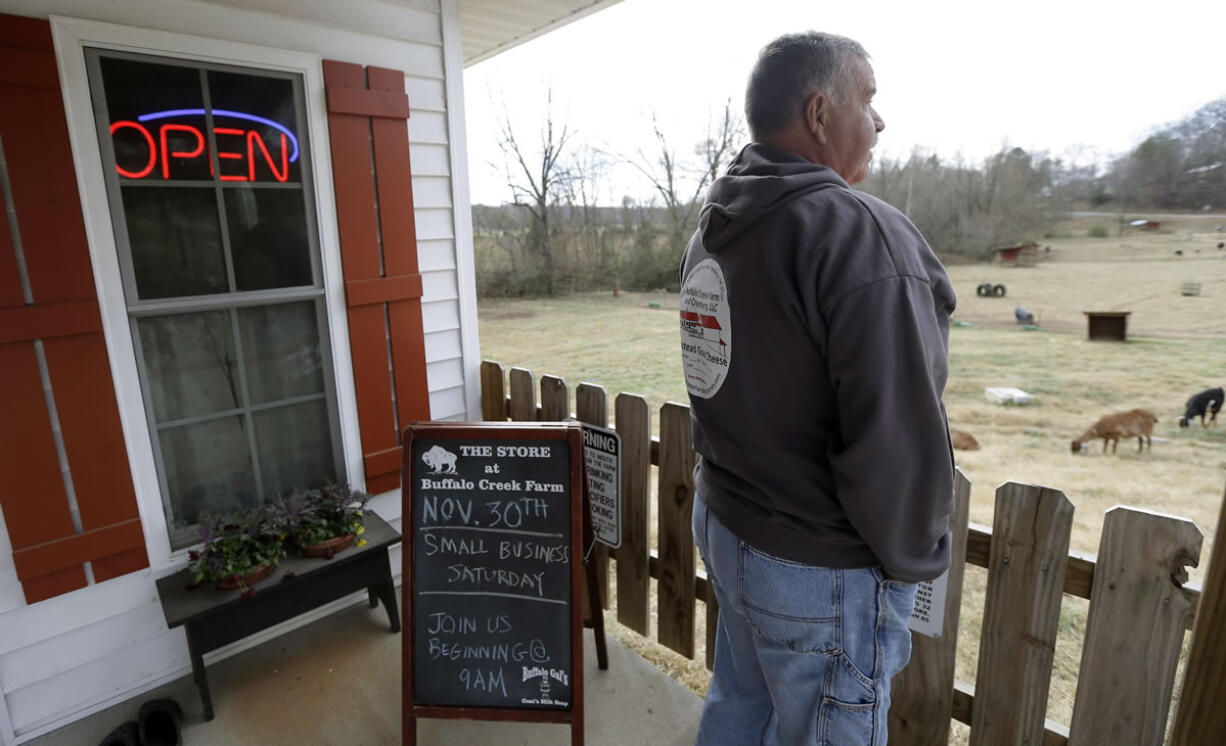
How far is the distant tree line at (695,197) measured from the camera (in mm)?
6574

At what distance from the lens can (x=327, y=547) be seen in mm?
2309

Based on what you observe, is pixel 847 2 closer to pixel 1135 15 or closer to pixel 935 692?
pixel 1135 15

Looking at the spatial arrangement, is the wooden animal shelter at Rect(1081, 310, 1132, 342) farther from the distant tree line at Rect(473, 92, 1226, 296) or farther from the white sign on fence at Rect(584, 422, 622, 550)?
the white sign on fence at Rect(584, 422, 622, 550)

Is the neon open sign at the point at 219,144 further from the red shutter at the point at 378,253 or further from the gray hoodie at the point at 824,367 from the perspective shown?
the gray hoodie at the point at 824,367

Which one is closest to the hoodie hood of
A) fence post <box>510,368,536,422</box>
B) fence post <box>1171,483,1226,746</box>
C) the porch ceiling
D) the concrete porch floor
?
fence post <box>1171,483,1226,746</box>

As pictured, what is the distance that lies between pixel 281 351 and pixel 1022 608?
2.62 metres

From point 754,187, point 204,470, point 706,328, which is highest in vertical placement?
point 754,187

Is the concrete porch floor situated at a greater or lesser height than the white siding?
lesser

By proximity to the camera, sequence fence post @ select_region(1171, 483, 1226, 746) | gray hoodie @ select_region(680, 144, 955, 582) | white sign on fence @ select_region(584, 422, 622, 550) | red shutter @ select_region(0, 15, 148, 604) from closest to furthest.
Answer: fence post @ select_region(1171, 483, 1226, 746)
gray hoodie @ select_region(680, 144, 955, 582)
red shutter @ select_region(0, 15, 148, 604)
white sign on fence @ select_region(584, 422, 622, 550)

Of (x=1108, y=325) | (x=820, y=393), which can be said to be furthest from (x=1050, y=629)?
(x=1108, y=325)

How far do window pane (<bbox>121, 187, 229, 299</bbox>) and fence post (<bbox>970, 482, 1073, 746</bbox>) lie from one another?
262 centimetres

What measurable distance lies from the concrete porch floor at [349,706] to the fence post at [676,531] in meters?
0.18

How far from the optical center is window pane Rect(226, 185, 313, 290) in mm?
2232

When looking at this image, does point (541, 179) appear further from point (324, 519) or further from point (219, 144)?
point (324, 519)
